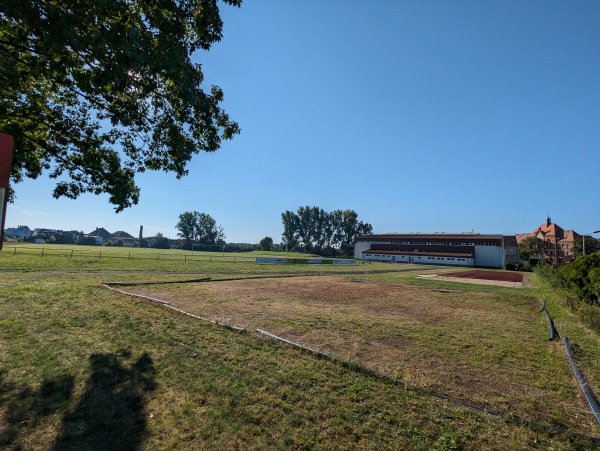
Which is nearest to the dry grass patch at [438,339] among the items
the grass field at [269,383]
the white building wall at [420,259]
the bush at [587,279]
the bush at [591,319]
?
the grass field at [269,383]

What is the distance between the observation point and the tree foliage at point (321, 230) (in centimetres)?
11344

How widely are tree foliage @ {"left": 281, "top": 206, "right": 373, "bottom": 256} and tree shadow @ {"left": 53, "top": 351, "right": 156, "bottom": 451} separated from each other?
108m

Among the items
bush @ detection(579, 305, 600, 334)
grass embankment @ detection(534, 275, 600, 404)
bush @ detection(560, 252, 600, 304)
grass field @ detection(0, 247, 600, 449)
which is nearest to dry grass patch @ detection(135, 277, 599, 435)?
grass field @ detection(0, 247, 600, 449)

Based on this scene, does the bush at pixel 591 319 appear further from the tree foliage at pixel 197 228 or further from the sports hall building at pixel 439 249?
the tree foliage at pixel 197 228

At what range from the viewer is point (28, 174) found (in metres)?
8.25

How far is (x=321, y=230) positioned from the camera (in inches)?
4528

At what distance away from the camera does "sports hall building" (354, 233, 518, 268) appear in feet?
218

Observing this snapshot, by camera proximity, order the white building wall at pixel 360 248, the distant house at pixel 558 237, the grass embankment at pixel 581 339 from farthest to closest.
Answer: the distant house at pixel 558 237 → the white building wall at pixel 360 248 → the grass embankment at pixel 581 339

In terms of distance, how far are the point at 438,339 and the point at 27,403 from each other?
857 centimetres

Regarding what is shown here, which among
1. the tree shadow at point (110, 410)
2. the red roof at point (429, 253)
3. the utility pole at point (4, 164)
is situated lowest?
the tree shadow at point (110, 410)

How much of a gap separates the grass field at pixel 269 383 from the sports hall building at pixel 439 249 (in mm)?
65108

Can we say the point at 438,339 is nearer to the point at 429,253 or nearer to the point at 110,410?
the point at 110,410

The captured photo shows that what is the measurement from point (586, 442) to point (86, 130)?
11.4 meters

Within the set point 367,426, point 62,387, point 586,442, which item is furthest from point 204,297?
point 586,442
